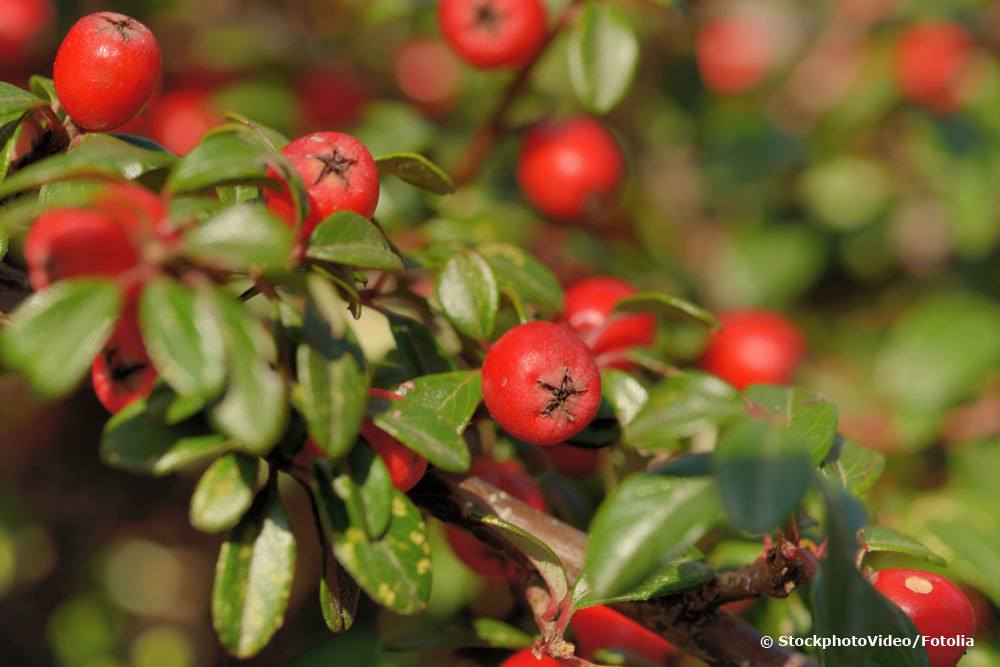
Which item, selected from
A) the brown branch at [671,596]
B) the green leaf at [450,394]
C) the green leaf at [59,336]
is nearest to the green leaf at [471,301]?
the green leaf at [450,394]

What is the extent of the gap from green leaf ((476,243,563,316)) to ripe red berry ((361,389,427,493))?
0.40m

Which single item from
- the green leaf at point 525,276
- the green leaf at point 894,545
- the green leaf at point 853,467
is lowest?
the green leaf at point 894,545

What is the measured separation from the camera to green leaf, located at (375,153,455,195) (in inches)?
51.9

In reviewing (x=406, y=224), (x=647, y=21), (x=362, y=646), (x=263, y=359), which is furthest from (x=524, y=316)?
(x=647, y=21)

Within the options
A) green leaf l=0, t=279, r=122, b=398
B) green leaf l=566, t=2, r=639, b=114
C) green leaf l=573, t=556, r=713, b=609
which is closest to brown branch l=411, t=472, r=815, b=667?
green leaf l=573, t=556, r=713, b=609

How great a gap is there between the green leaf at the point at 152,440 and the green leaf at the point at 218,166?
0.71 ft

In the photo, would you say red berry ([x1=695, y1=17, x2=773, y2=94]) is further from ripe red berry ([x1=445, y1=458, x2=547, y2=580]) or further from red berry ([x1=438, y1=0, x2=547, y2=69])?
ripe red berry ([x1=445, y1=458, x2=547, y2=580])

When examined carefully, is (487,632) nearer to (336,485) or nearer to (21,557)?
(336,485)

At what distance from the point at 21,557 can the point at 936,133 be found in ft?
9.21

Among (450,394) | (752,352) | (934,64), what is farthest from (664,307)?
(934,64)

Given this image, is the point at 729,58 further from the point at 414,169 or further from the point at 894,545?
the point at 894,545

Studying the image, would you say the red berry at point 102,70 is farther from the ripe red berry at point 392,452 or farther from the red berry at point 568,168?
the red berry at point 568,168

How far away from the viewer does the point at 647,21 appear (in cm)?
290

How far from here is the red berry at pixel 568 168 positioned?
2252mm
